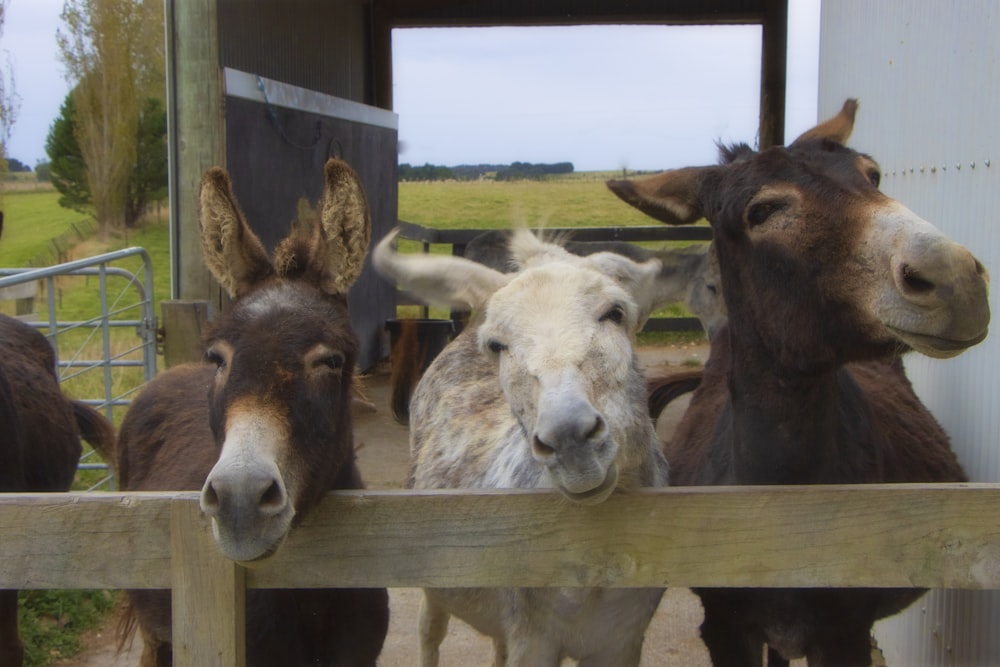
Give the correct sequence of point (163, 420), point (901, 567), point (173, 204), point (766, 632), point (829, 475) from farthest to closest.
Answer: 1. point (173, 204)
2. point (163, 420)
3. point (766, 632)
4. point (829, 475)
5. point (901, 567)

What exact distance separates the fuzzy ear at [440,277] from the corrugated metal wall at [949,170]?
1702 millimetres

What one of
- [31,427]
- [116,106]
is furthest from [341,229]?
[116,106]

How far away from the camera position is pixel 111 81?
2433cm

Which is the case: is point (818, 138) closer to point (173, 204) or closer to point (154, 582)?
point (154, 582)

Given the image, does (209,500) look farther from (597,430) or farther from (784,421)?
(784,421)

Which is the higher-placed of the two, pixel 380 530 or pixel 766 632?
pixel 380 530

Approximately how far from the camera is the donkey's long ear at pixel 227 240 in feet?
8.49

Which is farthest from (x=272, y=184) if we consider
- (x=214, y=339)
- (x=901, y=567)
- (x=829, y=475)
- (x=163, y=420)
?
(x=901, y=567)

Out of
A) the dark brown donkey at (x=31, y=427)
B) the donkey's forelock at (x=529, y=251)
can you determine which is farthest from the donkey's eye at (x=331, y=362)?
the dark brown donkey at (x=31, y=427)

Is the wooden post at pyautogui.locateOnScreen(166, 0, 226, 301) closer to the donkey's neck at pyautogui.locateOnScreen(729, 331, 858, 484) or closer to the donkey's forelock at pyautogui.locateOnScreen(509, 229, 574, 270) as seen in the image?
the donkey's forelock at pyautogui.locateOnScreen(509, 229, 574, 270)

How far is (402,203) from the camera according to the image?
1616 centimetres

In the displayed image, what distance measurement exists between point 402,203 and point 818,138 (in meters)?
13.9

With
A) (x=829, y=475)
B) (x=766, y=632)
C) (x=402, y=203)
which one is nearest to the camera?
(x=829, y=475)

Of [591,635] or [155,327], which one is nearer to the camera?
[591,635]
